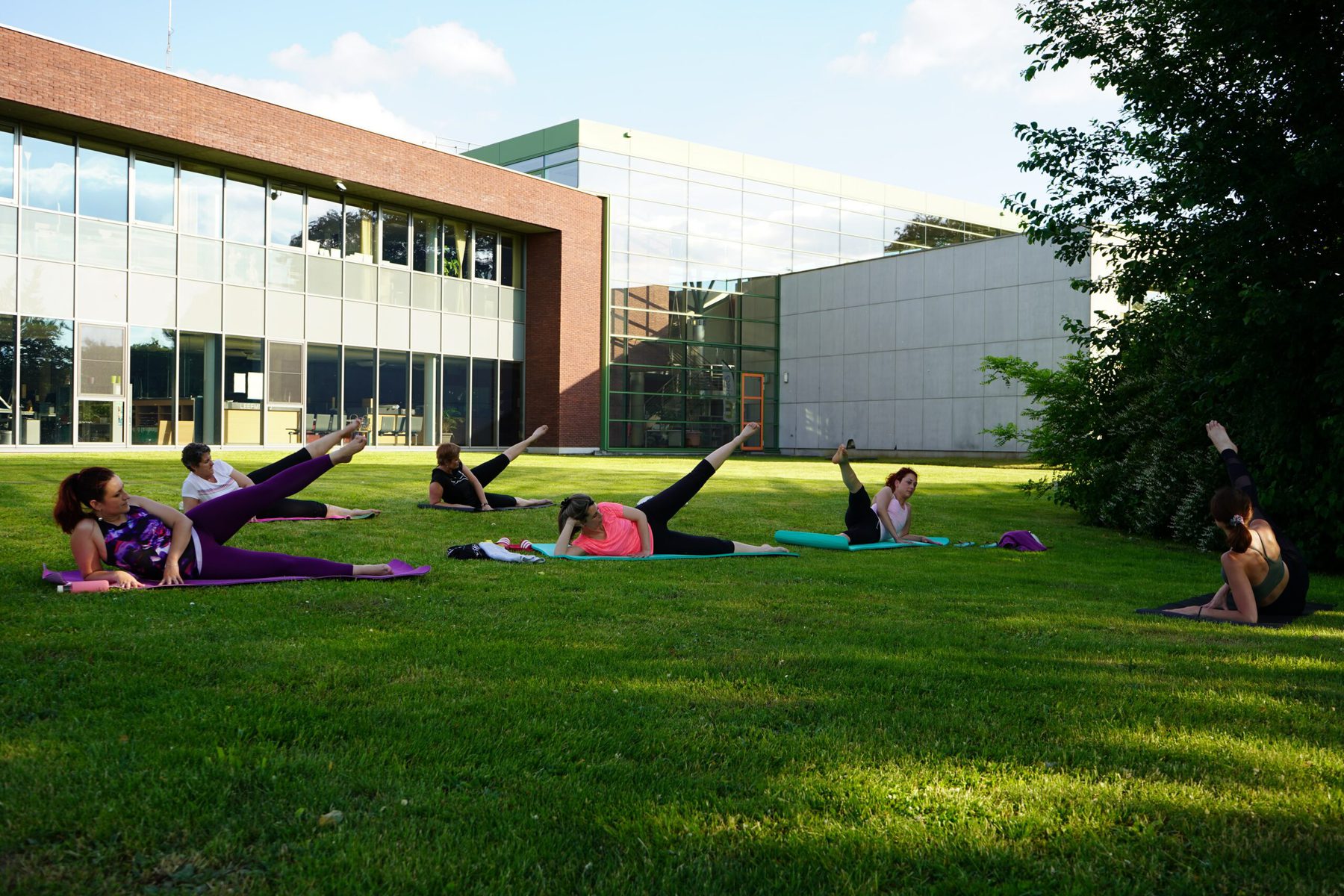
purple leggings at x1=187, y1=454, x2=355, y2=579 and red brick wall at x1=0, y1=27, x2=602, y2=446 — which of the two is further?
red brick wall at x1=0, y1=27, x2=602, y2=446

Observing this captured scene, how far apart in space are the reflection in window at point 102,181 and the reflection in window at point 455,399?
32.9 ft

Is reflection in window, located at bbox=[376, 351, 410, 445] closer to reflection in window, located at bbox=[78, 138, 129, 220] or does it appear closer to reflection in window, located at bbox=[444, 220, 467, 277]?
reflection in window, located at bbox=[444, 220, 467, 277]

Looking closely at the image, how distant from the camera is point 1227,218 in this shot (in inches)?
438

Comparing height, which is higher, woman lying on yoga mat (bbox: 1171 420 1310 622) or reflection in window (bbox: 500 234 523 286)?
reflection in window (bbox: 500 234 523 286)

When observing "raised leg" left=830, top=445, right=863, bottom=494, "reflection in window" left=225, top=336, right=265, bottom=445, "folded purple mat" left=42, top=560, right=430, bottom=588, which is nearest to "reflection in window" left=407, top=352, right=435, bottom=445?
"reflection in window" left=225, top=336, right=265, bottom=445

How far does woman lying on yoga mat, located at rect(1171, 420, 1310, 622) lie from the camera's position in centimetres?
749

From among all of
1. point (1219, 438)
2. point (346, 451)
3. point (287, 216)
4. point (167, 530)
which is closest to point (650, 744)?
point (346, 451)

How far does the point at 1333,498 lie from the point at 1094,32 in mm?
6025

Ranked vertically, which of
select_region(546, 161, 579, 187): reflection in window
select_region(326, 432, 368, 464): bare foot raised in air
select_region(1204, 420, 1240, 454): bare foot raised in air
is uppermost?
select_region(546, 161, 579, 187): reflection in window

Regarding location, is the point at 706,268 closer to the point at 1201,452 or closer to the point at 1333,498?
the point at 1201,452

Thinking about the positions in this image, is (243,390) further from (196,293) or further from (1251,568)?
(1251,568)

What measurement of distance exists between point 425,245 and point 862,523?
22200 mm

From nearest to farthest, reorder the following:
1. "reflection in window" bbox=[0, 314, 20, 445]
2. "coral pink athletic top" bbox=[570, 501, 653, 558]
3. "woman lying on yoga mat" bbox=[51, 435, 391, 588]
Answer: "woman lying on yoga mat" bbox=[51, 435, 391, 588], "coral pink athletic top" bbox=[570, 501, 653, 558], "reflection in window" bbox=[0, 314, 20, 445]

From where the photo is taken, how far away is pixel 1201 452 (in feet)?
44.5
